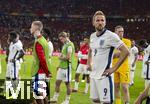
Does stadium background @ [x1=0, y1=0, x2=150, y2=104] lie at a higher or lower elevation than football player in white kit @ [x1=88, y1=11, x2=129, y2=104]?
higher

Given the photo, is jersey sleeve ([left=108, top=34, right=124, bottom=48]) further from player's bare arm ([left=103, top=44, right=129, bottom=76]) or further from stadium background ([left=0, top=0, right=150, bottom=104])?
stadium background ([left=0, top=0, right=150, bottom=104])

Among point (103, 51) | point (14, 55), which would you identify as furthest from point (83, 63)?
point (103, 51)

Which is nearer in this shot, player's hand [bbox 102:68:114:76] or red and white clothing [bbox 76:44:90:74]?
player's hand [bbox 102:68:114:76]

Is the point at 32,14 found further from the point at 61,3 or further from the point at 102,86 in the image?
the point at 102,86

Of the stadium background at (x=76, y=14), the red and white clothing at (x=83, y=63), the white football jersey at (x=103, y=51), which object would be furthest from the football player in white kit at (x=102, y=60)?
the stadium background at (x=76, y=14)

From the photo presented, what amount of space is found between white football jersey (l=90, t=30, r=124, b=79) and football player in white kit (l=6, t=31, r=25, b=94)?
5.82 metres

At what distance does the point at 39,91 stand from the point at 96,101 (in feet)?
7.51

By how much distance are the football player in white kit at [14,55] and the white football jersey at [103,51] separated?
19.1 feet

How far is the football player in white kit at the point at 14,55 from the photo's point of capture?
14375 mm

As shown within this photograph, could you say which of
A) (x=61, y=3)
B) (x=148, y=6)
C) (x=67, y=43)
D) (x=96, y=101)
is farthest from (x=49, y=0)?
(x=96, y=101)

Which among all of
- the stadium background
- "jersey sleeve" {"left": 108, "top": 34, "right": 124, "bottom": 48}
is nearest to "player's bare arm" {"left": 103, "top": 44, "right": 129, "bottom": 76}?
"jersey sleeve" {"left": 108, "top": 34, "right": 124, "bottom": 48}

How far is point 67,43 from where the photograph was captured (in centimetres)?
1325

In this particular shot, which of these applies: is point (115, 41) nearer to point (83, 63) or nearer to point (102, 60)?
point (102, 60)

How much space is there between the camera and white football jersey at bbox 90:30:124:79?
28.1 ft
